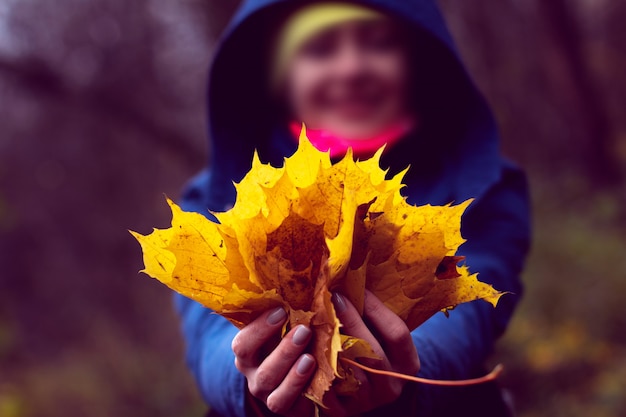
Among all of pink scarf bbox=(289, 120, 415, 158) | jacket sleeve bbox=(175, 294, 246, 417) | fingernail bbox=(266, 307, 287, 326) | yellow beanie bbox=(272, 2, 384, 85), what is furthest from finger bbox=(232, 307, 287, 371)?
yellow beanie bbox=(272, 2, 384, 85)

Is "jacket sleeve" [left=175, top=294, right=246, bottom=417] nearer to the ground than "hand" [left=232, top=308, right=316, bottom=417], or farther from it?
nearer to the ground

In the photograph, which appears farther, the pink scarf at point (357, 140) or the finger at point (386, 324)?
the pink scarf at point (357, 140)

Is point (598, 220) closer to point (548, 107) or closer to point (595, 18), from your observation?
point (548, 107)

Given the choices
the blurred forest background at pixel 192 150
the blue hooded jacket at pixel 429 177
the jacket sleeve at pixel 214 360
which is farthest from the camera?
the blurred forest background at pixel 192 150

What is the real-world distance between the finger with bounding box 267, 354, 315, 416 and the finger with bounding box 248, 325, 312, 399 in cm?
1

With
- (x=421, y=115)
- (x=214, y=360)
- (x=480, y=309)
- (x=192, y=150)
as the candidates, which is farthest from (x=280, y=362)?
(x=192, y=150)

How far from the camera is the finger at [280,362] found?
0.85 meters

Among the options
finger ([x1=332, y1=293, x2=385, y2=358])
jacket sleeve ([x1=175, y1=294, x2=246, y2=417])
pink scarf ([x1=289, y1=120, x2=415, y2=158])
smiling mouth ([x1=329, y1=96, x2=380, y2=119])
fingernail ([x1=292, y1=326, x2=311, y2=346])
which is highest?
smiling mouth ([x1=329, y1=96, x2=380, y2=119])

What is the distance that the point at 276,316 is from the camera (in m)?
0.88

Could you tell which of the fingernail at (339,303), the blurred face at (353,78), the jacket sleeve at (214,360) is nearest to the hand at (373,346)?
the fingernail at (339,303)

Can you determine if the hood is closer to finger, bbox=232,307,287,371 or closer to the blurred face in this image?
the blurred face

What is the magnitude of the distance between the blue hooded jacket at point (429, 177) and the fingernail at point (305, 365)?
0.27 metres

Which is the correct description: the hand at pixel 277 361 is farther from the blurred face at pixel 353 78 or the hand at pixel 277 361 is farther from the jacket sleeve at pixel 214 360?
the blurred face at pixel 353 78

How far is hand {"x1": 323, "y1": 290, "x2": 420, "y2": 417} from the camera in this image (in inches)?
33.9
